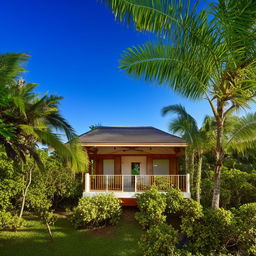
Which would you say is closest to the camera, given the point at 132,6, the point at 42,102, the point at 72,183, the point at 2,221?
the point at 132,6

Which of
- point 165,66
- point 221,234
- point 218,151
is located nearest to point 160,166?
point 221,234

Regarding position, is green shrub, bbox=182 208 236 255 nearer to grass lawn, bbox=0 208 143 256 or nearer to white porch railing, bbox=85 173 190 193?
grass lawn, bbox=0 208 143 256

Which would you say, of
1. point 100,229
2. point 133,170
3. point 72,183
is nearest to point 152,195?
point 100,229

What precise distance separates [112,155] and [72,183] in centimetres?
349

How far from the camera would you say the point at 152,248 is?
5.51 m

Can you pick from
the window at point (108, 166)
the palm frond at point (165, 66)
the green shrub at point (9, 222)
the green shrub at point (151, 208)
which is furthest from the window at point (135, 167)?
the palm frond at point (165, 66)

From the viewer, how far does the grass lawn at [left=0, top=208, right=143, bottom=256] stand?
23.8 ft

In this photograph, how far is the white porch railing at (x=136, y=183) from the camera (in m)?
10.2

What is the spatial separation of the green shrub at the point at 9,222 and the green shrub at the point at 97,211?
271 centimetres

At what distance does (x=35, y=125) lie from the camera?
7508 mm

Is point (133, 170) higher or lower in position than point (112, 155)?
lower

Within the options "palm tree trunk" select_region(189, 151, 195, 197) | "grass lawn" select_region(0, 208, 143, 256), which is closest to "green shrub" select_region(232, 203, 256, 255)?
"grass lawn" select_region(0, 208, 143, 256)

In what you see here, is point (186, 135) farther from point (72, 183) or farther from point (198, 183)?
point (72, 183)

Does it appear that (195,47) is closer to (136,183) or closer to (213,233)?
(213,233)
